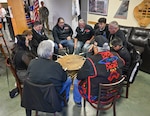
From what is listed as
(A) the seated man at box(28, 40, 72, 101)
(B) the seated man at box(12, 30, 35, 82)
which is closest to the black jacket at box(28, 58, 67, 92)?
(A) the seated man at box(28, 40, 72, 101)

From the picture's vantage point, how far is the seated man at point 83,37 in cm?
376

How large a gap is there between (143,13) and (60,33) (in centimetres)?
228

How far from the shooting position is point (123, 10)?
4.32 m

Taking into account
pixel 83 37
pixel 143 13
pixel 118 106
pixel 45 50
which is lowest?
pixel 118 106

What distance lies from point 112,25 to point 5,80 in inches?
102

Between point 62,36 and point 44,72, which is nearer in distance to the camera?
point 44,72

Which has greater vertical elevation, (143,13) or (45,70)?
(143,13)

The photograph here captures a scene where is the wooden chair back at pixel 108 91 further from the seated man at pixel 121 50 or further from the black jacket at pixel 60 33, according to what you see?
the black jacket at pixel 60 33

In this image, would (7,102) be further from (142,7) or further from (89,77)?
(142,7)

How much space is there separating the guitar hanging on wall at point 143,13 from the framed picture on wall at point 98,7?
993mm

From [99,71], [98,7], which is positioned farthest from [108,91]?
[98,7]

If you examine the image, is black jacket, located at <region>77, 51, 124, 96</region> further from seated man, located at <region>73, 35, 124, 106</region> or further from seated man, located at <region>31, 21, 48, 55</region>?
seated man, located at <region>31, 21, 48, 55</region>

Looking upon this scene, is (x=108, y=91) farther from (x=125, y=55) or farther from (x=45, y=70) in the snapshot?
(x=125, y=55)

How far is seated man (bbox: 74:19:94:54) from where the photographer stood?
3.76 metres
